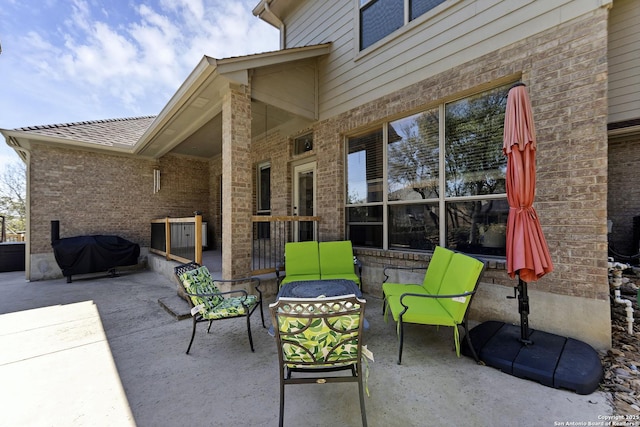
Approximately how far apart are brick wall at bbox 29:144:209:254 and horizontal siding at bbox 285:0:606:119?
5.91m

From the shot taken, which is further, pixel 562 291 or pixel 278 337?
pixel 562 291

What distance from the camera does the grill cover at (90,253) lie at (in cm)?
598

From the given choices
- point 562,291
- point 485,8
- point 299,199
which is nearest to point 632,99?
point 485,8

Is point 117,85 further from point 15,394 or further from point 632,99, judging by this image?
point 632,99

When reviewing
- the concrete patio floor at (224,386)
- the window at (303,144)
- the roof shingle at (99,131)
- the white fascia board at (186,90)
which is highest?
the roof shingle at (99,131)

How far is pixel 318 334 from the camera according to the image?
170cm

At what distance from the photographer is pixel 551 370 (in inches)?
83.5

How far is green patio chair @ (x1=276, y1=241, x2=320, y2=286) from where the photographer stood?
4.23 m

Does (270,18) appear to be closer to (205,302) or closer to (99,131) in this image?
(99,131)

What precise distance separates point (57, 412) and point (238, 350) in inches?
54.5

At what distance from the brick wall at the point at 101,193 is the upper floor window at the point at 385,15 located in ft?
23.2

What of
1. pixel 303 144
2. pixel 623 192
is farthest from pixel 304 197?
pixel 623 192

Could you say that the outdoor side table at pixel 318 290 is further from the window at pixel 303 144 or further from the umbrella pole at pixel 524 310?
the window at pixel 303 144

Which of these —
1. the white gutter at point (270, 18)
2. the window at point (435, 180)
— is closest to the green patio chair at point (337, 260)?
the window at point (435, 180)
